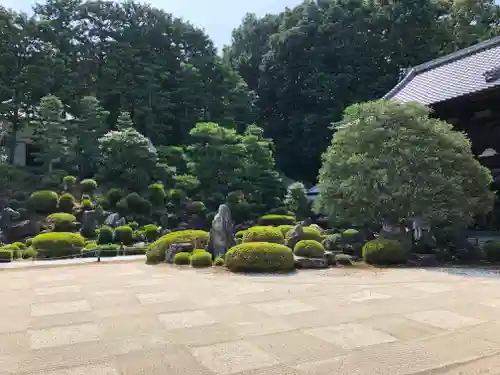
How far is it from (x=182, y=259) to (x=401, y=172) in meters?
6.74

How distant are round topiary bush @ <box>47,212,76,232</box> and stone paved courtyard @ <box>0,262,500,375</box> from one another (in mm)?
13321

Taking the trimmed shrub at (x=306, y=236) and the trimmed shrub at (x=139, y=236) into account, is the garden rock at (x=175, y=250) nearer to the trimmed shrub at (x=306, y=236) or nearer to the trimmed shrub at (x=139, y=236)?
the trimmed shrub at (x=306, y=236)

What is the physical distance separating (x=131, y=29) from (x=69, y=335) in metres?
35.4

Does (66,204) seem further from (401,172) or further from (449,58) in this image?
(449,58)

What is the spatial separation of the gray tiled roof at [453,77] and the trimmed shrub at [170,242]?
384 inches

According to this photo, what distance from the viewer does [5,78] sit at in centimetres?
2848

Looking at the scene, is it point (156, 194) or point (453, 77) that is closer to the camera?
point (453, 77)

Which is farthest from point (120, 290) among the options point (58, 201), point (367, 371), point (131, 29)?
point (131, 29)

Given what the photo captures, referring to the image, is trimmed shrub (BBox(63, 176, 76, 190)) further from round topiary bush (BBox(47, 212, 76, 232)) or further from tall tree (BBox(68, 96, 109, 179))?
round topiary bush (BBox(47, 212, 76, 232))

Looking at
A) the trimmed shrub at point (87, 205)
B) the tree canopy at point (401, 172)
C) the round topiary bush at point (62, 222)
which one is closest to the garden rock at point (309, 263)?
the tree canopy at point (401, 172)

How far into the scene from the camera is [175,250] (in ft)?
42.0

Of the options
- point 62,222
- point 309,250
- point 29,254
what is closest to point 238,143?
point 62,222

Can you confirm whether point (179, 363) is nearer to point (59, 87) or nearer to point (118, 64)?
point (59, 87)

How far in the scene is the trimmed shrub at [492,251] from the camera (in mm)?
12086
